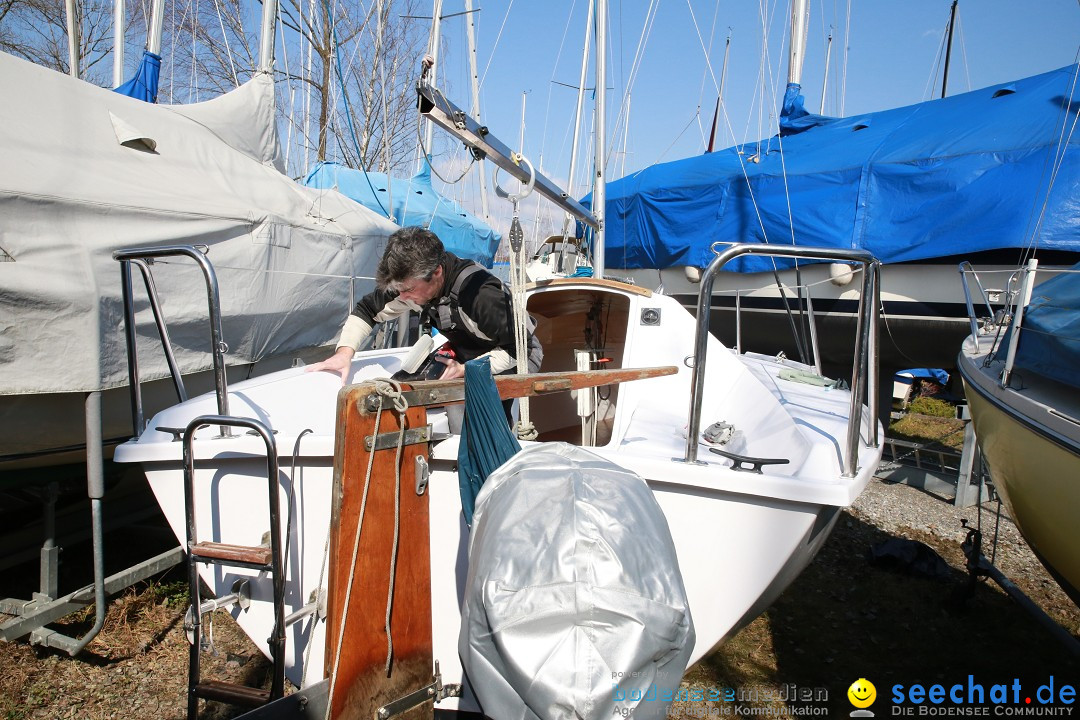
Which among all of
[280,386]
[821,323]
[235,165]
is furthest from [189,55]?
[821,323]

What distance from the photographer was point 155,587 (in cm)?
323

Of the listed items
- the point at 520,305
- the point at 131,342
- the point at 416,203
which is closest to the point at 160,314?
the point at 131,342

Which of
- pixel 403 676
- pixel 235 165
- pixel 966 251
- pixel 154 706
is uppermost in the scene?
pixel 235 165

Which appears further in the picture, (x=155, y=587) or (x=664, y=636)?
(x=155, y=587)

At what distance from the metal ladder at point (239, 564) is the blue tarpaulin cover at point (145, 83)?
3991mm

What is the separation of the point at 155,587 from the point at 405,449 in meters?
2.42

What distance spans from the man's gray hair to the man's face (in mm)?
19

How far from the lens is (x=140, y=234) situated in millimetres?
3072

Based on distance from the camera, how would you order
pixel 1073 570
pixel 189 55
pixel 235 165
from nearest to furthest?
pixel 1073 570
pixel 235 165
pixel 189 55

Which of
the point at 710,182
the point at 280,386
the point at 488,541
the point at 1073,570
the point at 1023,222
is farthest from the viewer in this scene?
the point at 710,182

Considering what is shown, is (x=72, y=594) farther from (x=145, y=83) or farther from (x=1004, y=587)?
(x=1004, y=587)

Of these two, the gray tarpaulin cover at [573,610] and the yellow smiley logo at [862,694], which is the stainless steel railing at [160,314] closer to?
the gray tarpaulin cover at [573,610]

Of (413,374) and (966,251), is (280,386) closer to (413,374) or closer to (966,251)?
(413,374)

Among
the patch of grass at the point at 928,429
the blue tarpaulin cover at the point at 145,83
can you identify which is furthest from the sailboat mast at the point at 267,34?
the patch of grass at the point at 928,429
